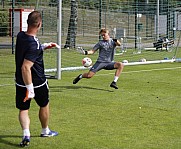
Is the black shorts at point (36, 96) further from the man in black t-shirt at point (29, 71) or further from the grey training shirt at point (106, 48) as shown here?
the grey training shirt at point (106, 48)

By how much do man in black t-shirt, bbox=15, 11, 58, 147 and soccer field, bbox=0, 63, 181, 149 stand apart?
0.45 m

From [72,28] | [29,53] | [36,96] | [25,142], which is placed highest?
[72,28]

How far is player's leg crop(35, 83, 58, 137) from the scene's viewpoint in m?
6.95

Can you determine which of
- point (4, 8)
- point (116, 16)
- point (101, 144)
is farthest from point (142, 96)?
point (116, 16)

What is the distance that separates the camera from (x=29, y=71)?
654 cm

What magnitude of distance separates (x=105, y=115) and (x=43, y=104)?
2075 mm

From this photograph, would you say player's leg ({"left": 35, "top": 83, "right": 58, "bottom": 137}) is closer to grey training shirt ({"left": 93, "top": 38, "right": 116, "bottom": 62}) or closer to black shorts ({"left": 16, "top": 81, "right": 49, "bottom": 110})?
black shorts ({"left": 16, "top": 81, "right": 49, "bottom": 110})

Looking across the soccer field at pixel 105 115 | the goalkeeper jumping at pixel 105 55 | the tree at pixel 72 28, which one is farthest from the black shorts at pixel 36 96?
the tree at pixel 72 28

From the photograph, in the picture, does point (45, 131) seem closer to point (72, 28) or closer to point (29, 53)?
point (29, 53)

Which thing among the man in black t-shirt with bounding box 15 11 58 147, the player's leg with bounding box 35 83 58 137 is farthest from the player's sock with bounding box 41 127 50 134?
the man in black t-shirt with bounding box 15 11 58 147

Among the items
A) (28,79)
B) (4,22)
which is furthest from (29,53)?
(4,22)

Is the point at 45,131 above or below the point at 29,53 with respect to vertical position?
below

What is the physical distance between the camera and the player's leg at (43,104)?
273 inches

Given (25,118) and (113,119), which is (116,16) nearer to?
(113,119)
